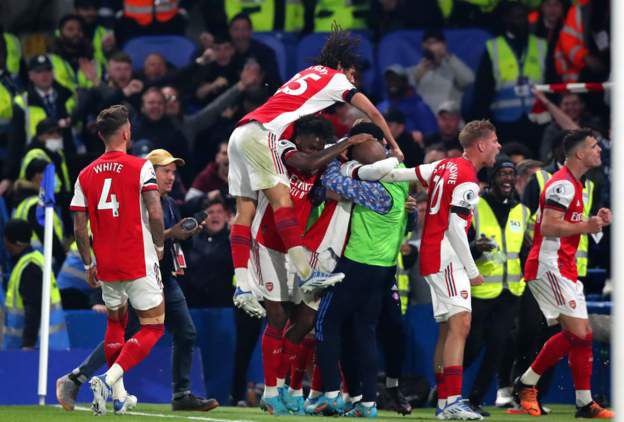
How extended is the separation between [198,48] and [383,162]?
7966mm

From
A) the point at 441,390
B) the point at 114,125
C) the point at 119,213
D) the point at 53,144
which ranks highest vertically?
the point at 114,125

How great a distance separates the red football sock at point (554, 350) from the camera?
9977mm

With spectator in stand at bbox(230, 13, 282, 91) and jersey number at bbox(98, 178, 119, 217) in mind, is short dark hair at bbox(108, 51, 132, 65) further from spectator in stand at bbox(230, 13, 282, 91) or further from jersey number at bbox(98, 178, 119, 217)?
jersey number at bbox(98, 178, 119, 217)

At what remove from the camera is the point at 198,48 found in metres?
16.8

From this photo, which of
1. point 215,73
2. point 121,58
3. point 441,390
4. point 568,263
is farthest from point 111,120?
point 215,73

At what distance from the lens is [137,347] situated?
9008mm

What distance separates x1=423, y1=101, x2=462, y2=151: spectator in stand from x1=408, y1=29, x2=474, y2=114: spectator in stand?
574 millimetres

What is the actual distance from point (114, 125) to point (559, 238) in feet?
11.4

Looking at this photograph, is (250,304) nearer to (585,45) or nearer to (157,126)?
(157,126)

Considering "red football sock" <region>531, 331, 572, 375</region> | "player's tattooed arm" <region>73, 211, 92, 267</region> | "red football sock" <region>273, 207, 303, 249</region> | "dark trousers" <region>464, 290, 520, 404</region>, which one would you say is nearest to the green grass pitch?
"red football sock" <region>531, 331, 572, 375</region>


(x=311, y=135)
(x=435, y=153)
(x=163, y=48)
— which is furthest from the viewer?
(x=163, y=48)

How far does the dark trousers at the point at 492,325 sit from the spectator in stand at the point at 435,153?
250 cm

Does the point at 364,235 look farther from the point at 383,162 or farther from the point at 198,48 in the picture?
the point at 198,48

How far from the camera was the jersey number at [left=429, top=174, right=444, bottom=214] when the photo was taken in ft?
29.8
